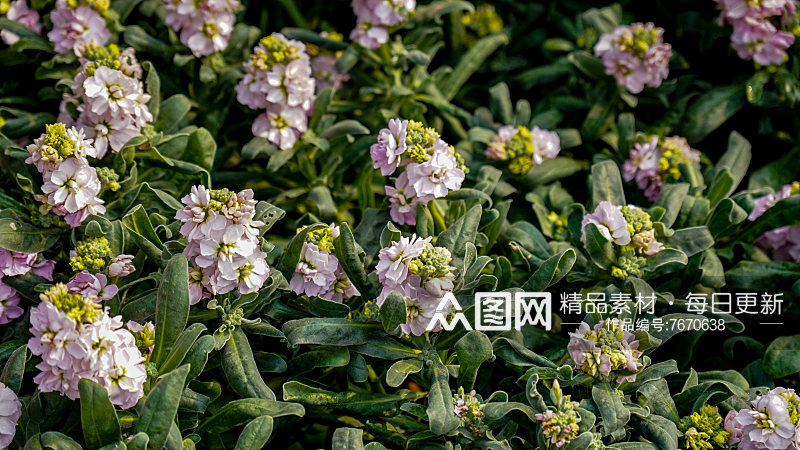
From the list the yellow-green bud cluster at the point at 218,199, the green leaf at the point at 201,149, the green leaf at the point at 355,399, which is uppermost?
the yellow-green bud cluster at the point at 218,199

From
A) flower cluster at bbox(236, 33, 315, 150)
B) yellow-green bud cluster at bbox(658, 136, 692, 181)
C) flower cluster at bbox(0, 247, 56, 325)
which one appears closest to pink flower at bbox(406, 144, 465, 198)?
flower cluster at bbox(236, 33, 315, 150)

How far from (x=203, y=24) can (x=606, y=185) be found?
1.46 metres

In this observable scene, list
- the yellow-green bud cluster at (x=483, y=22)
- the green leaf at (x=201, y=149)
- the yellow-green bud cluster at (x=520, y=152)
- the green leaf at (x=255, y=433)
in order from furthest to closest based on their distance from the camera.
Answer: the yellow-green bud cluster at (x=483, y=22)
the yellow-green bud cluster at (x=520, y=152)
the green leaf at (x=201, y=149)
the green leaf at (x=255, y=433)

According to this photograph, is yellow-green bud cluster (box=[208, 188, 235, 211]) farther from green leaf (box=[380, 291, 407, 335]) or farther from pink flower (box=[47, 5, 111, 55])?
pink flower (box=[47, 5, 111, 55])

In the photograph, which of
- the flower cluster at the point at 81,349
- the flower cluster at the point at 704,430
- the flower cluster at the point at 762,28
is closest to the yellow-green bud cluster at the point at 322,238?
the flower cluster at the point at 81,349

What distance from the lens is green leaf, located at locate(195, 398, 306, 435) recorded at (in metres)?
1.91

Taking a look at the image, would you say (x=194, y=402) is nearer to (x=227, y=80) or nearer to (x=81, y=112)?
(x=81, y=112)

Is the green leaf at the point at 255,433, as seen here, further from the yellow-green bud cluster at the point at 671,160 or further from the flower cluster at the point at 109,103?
the yellow-green bud cluster at the point at 671,160

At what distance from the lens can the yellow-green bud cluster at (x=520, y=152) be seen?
2771mm

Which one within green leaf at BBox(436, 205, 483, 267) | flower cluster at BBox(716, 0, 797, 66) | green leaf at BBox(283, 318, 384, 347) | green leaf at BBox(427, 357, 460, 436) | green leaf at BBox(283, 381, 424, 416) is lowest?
green leaf at BBox(283, 381, 424, 416)

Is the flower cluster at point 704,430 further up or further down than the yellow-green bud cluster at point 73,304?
further down

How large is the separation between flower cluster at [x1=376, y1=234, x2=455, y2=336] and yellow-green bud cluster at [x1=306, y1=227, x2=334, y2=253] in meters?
0.19

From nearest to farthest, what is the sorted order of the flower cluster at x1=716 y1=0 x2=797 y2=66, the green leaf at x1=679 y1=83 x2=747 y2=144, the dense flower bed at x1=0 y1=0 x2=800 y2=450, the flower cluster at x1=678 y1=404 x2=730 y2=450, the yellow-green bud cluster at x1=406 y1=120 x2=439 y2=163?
1. the dense flower bed at x1=0 y1=0 x2=800 y2=450
2. the flower cluster at x1=678 y1=404 x2=730 y2=450
3. the yellow-green bud cluster at x1=406 y1=120 x2=439 y2=163
4. the flower cluster at x1=716 y1=0 x2=797 y2=66
5. the green leaf at x1=679 y1=83 x2=747 y2=144

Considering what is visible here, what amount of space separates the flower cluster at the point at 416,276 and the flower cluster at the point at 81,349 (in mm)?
616
